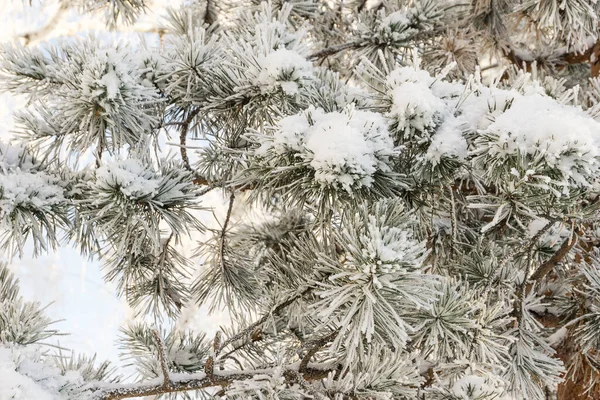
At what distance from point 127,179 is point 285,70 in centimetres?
22

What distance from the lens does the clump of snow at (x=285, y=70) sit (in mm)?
600

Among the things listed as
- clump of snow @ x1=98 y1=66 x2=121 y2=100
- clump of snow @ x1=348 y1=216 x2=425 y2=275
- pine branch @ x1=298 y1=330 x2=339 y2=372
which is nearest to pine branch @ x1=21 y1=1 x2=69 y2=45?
clump of snow @ x1=98 y1=66 x2=121 y2=100

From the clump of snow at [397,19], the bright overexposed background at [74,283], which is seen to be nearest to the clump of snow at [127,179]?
the clump of snow at [397,19]

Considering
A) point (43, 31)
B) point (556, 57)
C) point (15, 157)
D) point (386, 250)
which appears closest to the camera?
point (386, 250)

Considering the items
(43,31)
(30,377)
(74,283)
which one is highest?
(43,31)

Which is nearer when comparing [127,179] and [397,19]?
[127,179]

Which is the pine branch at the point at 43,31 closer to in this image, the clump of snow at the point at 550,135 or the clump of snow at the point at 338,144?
the clump of snow at the point at 338,144

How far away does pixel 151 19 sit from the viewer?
3104 millimetres

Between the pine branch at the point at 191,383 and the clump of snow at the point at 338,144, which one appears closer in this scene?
the clump of snow at the point at 338,144

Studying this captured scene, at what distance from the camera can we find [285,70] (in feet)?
1.96

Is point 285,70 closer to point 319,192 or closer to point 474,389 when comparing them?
point 319,192

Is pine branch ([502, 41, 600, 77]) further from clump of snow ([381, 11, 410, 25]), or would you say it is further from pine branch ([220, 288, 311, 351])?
pine branch ([220, 288, 311, 351])

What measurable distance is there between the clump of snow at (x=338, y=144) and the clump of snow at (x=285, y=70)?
0.27ft

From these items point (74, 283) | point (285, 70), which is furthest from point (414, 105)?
point (74, 283)
